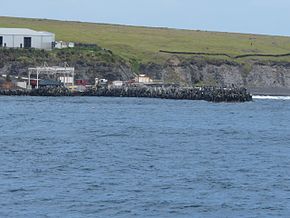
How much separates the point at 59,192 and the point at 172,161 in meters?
12.1

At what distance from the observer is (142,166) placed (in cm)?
5469

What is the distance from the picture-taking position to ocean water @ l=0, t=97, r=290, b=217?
4362 cm

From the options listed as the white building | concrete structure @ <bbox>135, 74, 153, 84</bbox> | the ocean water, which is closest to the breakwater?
concrete structure @ <bbox>135, 74, 153, 84</bbox>

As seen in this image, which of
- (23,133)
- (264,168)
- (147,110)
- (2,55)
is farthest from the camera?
(2,55)

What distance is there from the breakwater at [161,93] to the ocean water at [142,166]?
31241 mm

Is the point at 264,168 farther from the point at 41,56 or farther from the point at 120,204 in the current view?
the point at 41,56

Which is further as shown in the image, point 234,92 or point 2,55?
point 2,55

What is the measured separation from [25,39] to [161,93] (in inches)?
1492

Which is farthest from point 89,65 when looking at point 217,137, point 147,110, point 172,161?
point 172,161

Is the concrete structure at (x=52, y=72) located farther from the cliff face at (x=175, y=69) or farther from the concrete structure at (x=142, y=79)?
the concrete structure at (x=142, y=79)

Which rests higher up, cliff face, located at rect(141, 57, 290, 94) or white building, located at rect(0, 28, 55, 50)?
white building, located at rect(0, 28, 55, 50)

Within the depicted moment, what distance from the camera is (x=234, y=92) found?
12825cm

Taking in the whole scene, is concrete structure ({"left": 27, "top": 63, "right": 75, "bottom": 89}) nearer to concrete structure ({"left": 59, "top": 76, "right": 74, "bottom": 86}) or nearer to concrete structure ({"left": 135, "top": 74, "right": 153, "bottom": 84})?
concrete structure ({"left": 59, "top": 76, "right": 74, "bottom": 86})

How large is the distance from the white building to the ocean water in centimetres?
6733
